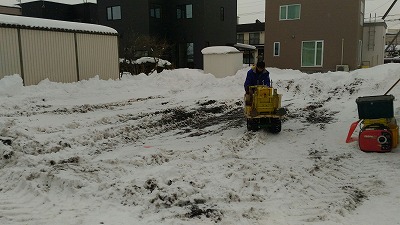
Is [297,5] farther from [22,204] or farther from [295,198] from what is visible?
[22,204]

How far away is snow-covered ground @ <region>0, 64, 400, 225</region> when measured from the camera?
4.16 metres

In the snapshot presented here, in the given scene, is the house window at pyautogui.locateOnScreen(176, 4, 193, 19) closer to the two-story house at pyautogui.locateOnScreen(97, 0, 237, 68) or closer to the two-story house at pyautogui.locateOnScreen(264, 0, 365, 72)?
the two-story house at pyautogui.locateOnScreen(97, 0, 237, 68)

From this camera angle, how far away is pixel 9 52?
1277 cm

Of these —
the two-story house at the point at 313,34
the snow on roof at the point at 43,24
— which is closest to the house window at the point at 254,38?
the two-story house at the point at 313,34

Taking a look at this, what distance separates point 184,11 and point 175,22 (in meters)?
1.32

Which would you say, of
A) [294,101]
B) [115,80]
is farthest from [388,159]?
[115,80]

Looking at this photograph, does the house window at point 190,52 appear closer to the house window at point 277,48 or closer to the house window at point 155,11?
the house window at point 155,11

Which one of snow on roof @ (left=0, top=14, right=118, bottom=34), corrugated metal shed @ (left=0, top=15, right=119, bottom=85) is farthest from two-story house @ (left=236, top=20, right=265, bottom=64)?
snow on roof @ (left=0, top=14, right=118, bottom=34)

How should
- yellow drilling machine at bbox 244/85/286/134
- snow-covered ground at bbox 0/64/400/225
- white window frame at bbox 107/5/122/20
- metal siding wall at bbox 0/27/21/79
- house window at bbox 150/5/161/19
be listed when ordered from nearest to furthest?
snow-covered ground at bbox 0/64/400/225 < yellow drilling machine at bbox 244/85/286/134 < metal siding wall at bbox 0/27/21/79 < house window at bbox 150/5/161/19 < white window frame at bbox 107/5/122/20

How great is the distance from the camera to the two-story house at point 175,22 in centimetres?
3030

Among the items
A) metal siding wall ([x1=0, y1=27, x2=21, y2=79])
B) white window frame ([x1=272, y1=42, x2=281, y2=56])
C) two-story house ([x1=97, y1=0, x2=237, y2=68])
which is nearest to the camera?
metal siding wall ([x1=0, y1=27, x2=21, y2=79])

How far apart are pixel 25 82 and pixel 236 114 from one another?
847 centimetres

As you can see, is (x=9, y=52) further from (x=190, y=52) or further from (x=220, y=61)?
(x=190, y=52)

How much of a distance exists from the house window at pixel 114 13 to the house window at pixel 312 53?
17.5m
